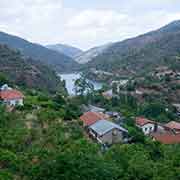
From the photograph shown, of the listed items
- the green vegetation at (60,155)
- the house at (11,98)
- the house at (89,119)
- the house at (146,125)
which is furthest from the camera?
the house at (146,125)

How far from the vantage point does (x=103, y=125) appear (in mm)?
22359

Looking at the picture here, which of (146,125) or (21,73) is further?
(21,73)

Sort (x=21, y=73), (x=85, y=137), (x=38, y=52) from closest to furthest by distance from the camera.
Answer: (x=85, y=137) → (x=21, y=73) → (x=38, y=52)

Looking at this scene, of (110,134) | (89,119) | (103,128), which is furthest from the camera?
(89,119)

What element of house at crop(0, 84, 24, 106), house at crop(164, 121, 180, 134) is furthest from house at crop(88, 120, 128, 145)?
house at crop(164, 121, 180, 134)

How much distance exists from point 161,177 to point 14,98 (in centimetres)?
1378

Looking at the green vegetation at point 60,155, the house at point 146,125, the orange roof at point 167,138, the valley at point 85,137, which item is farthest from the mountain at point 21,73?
the green vegetation at point 60,155

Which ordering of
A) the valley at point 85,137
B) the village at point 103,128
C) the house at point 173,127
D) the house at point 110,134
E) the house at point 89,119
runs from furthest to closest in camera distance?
the house at point 173,127, the house at point 89,119, the village at point 103,128, the house at point 110,134, the valley at point 85,137

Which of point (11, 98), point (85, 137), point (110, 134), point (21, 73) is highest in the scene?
point (11, 98)

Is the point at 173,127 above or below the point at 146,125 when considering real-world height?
below

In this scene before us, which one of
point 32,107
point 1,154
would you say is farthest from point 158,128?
point 1,154

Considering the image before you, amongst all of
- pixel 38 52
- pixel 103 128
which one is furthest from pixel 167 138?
pixel 38 52

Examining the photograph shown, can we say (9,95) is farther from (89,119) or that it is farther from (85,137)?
(85,137)

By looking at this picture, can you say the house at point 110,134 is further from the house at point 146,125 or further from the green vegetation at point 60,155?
the house at point 146,125
